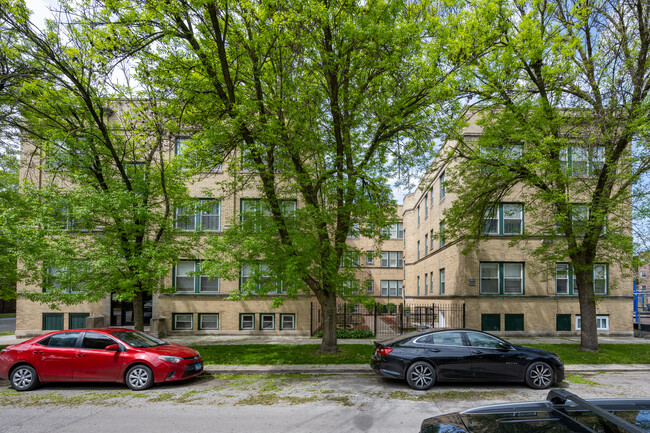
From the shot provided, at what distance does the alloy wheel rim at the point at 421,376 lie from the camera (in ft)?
30.8

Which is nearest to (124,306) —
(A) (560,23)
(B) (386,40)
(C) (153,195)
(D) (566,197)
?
(C) (153,195)

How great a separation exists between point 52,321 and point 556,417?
23.0 m

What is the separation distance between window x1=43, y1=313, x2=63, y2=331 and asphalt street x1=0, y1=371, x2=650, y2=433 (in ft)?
35.8

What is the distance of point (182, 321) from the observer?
20.0 meters

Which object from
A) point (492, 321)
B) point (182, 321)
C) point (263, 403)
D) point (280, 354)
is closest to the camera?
point (263, 403)

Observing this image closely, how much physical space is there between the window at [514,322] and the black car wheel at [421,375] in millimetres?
12438

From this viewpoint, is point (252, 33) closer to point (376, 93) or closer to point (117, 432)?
point (376, 93)

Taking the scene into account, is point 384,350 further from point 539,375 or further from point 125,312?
point 125,312

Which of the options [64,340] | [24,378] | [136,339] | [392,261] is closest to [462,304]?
[136,339]

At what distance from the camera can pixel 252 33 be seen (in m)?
12.1

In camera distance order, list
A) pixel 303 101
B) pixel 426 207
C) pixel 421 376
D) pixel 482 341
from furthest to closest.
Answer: pixel 426 207 → pixel 303 101 → pixel 482 341 → pixel 421 376

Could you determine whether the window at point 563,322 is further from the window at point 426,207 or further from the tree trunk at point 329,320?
the tree trunk at point 329,320

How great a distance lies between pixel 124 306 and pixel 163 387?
12574mm

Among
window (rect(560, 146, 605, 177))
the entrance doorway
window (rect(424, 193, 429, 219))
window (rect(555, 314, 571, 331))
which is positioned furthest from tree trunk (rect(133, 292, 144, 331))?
window (rect(424, 193, 429, 219))
